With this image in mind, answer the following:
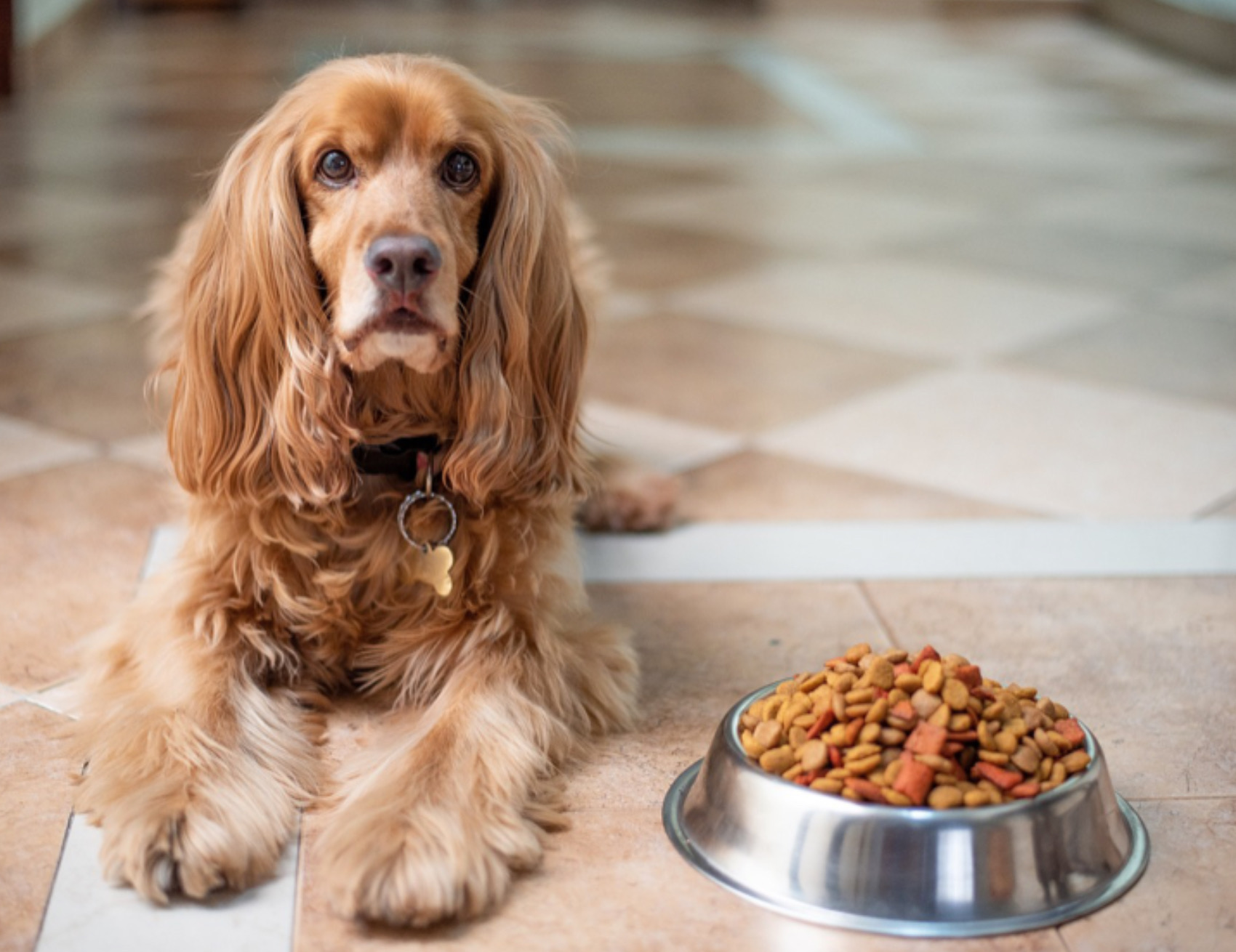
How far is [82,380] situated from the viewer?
481 centimetres

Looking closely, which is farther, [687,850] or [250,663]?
[250,663]

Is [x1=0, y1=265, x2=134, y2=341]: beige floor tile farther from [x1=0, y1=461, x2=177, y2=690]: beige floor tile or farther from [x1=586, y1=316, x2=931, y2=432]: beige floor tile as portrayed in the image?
[x1=586, y1=316, x2=931, y2=432]: beige floor tile

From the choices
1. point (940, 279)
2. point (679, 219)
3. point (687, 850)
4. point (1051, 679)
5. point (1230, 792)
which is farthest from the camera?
point (679, 219)

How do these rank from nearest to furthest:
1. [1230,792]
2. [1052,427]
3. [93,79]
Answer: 1. [1230,792]
2. [1052,427]
3. [93,79]

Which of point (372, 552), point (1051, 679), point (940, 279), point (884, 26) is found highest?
point (372, 552)

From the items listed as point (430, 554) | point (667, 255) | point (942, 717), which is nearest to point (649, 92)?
point (667, 255)

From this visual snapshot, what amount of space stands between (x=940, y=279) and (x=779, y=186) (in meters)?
2.20

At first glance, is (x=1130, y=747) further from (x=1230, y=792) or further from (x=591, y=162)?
(x=591, y=162)

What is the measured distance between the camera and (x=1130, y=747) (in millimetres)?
2688

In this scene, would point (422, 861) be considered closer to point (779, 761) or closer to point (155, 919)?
point (155, 919)

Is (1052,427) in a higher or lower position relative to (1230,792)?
lower

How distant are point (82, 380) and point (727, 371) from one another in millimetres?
2032

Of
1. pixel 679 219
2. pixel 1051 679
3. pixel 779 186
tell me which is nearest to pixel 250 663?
pixel 1051 679

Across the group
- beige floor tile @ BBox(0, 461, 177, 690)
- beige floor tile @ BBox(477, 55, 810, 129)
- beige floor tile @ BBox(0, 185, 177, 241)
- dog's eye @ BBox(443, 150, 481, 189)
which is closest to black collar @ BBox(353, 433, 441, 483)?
dog's eye @ BBox(443, 150, 481, 189)
